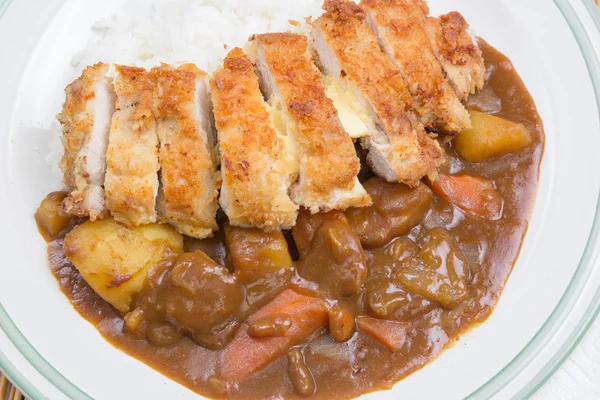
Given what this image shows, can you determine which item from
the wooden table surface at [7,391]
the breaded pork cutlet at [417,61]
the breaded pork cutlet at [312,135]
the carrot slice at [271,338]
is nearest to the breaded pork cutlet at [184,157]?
the breaded pork cutlet at [312,135]

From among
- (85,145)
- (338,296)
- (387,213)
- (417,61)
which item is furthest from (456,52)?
(85,145)

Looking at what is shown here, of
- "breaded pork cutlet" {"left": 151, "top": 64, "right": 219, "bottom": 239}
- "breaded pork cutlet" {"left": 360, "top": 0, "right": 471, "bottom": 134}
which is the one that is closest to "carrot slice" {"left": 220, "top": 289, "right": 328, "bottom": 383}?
"breaded pork cutlet" {"left": 151, "top": 64, "right": 219, "bottom": 239}

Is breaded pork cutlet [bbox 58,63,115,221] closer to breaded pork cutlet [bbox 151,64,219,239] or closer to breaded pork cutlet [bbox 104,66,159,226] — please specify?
breaded pork cutlet [bbox 104,66,159,226]

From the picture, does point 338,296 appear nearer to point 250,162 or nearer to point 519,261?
point 250,162

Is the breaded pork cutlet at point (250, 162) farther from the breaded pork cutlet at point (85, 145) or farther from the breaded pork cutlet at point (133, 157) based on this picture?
the breaded pork cutlet at point (85, 145)

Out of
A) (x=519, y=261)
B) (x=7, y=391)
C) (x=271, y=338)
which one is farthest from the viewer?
(x=519, y=261)

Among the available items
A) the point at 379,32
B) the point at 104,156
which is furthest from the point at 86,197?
the point at 379,32
